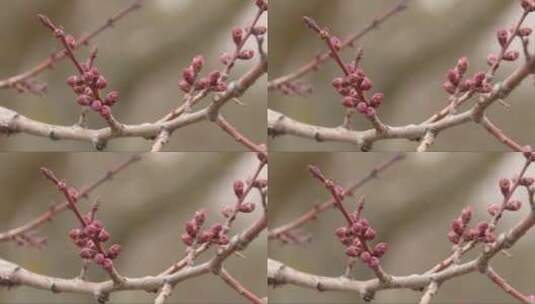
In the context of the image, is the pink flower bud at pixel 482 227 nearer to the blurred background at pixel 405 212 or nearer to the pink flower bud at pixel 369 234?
the blurred background at pixel 405 212

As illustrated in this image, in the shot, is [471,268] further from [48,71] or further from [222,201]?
[48,71]

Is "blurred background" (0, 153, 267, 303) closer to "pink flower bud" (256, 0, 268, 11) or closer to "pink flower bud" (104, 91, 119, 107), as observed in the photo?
"pink flower bud" (104, 91, 119, 107)

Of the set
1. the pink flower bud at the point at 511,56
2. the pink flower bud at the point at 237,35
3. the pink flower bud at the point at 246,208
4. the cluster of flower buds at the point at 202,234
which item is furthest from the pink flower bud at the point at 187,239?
the pink flower bud at the point at 511,56

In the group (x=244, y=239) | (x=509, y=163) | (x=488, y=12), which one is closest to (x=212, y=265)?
(x=244, y=239)

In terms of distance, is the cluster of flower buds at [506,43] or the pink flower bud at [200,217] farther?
the pink flower bud at [200,217]

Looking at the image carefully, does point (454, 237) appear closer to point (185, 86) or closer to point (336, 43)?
point (336, 43)

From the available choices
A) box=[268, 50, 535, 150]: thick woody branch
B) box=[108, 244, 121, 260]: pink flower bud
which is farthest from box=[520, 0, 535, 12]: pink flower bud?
box=[108, 244, 121, 260]: pink flower bud
